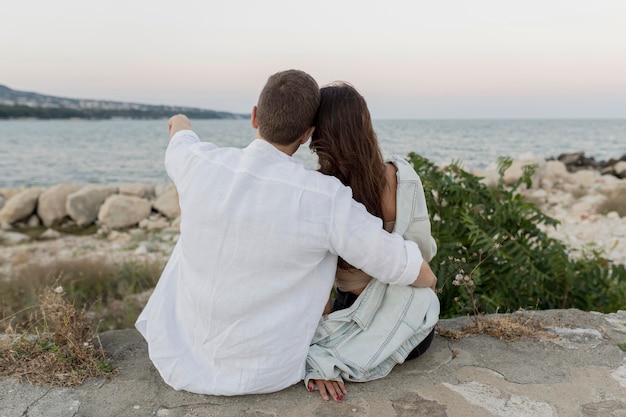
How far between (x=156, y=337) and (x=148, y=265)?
5.84 m

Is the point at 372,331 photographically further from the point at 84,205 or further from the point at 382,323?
the point at 84,205

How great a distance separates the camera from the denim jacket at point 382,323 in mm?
2914

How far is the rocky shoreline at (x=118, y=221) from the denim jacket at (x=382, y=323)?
735cm

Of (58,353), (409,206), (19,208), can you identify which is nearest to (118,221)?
(19,208)

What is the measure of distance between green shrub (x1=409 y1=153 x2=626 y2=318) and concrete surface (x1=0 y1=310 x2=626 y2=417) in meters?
1.01

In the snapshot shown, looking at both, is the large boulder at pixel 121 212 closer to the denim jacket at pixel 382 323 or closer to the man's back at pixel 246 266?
the man's back at pixel 246 266

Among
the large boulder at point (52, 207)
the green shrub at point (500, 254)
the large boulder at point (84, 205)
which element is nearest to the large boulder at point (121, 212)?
the large boulder at point (84, 205)

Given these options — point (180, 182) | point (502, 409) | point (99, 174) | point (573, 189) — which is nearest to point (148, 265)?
point (180, 182)

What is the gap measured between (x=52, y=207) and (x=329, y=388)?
44.9 ft

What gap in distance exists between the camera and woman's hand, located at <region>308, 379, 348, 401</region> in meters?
2.85

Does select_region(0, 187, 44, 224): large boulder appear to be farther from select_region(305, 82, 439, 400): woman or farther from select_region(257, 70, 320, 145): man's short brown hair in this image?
select_region(257, 70, 320, 145): man's short brown hair

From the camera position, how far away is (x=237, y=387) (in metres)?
2.82

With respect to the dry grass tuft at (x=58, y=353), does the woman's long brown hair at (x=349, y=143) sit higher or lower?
higher

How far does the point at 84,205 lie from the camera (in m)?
14.5
